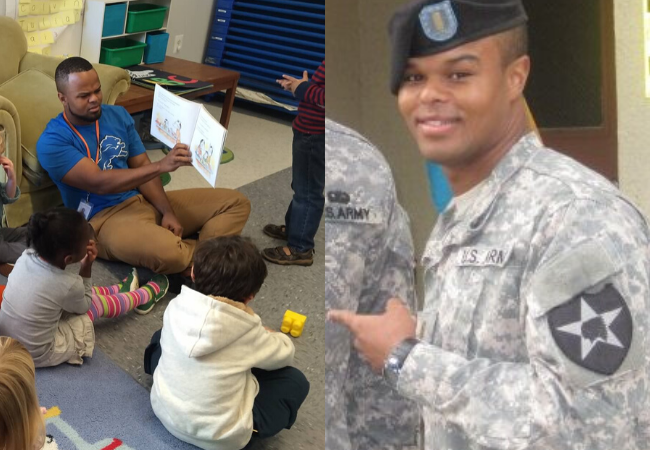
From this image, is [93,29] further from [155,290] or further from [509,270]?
[509,270]

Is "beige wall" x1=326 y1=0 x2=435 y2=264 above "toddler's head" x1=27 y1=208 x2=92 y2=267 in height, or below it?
above

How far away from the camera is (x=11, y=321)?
2223 mm

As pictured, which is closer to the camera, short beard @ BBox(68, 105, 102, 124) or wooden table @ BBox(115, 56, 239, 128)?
short beard @ BBox(68, 105, 102, 124)

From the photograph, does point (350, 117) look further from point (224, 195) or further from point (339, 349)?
point (224, 195)

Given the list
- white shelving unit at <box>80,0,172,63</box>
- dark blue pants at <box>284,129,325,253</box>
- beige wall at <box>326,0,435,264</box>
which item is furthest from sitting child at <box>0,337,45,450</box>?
white shelving unit at <box>80,0,172,63</box>

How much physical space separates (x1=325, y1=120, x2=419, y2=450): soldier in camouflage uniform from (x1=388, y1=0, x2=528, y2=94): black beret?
14cm

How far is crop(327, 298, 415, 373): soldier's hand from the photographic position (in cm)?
95

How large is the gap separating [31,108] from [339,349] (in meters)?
2.54

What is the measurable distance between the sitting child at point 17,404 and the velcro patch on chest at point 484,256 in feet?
3.59

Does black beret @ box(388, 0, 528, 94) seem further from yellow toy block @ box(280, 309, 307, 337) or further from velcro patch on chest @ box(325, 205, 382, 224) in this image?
yellow toy block @ box(280, 309, 307, 337)

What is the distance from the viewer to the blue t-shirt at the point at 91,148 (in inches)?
108

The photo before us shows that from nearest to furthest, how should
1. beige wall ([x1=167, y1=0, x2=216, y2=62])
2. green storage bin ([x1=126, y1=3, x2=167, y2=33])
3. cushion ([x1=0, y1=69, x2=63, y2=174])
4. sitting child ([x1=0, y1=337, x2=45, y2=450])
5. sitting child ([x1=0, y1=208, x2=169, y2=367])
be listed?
sitting child ([x1=0, y1=337, x2=45, y2=450]), sitting child ([x1=0, y1=208, x2=169, y2=367]), cushion ([x1=0, y1=69, x2=63, y2=174]), green storage bin ([x1=126, y1=3, x2=167, y2=33]), beige wall ([x1=167, y1=0, x2=216, y2=62])

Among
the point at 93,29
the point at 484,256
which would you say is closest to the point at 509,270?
the point at 484,256

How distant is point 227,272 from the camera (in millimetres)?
1979
